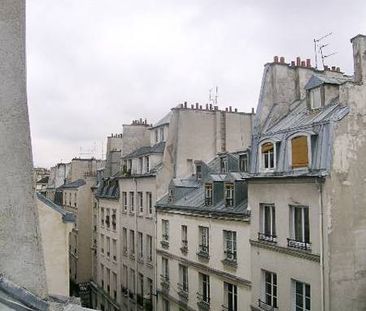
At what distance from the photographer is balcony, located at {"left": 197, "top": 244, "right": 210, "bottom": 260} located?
24.1 m

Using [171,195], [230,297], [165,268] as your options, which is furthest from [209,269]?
[171,195]

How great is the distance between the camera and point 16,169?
439 centimetres

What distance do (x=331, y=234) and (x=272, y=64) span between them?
34.1 feet

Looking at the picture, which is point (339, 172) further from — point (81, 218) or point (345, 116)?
point (81, 218)

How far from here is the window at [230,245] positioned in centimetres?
2203

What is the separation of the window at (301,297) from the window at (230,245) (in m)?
4.51

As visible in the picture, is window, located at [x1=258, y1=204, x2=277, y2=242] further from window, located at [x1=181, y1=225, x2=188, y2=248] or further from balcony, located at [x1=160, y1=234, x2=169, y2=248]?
balcony, located at [x1=160, y1=234, x2=169, y2=248]

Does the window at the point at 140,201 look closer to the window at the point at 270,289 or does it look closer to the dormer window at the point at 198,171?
the dormer window at the point at 198,171

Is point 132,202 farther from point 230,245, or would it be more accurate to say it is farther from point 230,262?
point 230,262

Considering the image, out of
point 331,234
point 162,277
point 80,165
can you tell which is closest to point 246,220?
point 331,234

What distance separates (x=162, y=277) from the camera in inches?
1171

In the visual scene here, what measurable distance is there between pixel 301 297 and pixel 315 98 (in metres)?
9.05

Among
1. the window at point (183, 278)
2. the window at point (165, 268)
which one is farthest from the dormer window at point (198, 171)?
the window at point (183, 278)

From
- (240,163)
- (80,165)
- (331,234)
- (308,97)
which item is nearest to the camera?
(331,234)
